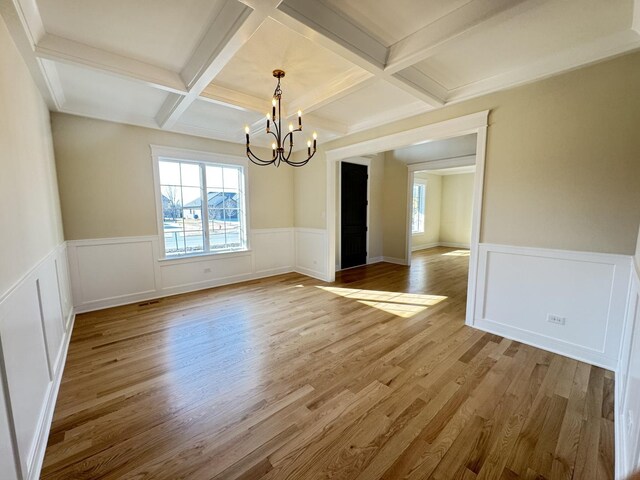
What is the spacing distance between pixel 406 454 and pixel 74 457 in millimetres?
1882

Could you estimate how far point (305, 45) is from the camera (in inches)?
82.3

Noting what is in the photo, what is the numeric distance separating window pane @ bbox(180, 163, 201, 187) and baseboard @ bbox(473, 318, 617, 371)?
462 cm

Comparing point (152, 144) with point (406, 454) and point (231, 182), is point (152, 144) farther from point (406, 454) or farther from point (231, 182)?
point (406, 454)

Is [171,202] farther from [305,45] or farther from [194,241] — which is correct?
[305,45]

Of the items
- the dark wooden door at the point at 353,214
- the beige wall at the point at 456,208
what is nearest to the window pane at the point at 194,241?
the dark wooden door at the point at 353,214

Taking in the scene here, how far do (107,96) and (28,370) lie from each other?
2.93 metres

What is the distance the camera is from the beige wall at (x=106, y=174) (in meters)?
3.31

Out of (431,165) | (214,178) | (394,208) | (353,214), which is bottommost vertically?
(353,214)

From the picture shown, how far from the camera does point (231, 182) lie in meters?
4.88

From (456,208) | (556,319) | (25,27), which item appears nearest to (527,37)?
(556,319)

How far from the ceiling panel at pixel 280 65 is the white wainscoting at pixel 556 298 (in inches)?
97.8

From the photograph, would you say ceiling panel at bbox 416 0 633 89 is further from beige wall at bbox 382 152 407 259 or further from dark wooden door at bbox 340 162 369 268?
beige wall at bbox 382 152 407 259

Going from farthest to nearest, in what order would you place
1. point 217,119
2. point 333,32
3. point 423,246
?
point 423,246 < point 217,119 < point 333,32

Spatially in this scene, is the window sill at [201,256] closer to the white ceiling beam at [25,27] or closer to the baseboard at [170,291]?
the baseboard at [170,291]
